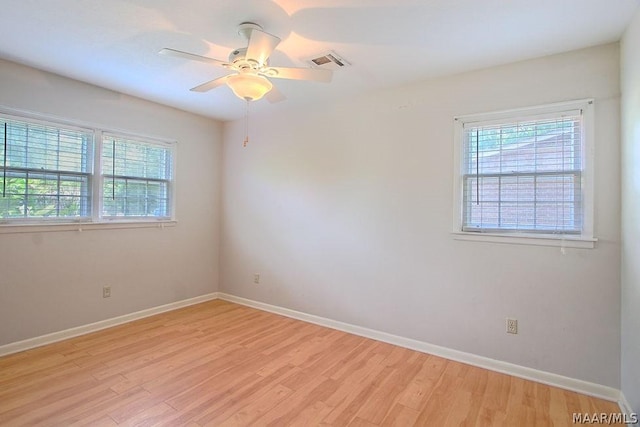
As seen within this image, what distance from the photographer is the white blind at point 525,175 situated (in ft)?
7.97

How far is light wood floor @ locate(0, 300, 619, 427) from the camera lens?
2033 millimetres

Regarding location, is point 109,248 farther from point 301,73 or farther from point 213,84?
point 301,73

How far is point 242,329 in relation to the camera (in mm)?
3469

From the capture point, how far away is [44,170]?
299cm

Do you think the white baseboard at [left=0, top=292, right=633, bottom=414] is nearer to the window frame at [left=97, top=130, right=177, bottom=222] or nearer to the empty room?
the empty room

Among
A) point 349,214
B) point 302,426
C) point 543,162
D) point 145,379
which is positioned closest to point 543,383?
point 543,162

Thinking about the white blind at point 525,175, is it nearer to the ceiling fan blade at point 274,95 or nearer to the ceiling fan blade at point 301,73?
the ceiling fan blade at point 301,73

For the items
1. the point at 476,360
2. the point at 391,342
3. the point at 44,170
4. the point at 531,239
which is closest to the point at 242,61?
the point at 44,170

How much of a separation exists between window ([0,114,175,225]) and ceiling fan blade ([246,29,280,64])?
93.9 inches

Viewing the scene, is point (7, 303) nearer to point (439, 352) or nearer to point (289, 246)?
point (289, 246)

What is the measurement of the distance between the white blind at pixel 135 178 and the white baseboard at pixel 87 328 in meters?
1.13

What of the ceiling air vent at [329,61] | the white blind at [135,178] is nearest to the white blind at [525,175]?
the ceiling air vent at [329,61]

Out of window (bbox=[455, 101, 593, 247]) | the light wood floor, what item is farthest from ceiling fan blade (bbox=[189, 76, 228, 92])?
the light wood floor

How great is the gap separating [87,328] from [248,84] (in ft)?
9.92
